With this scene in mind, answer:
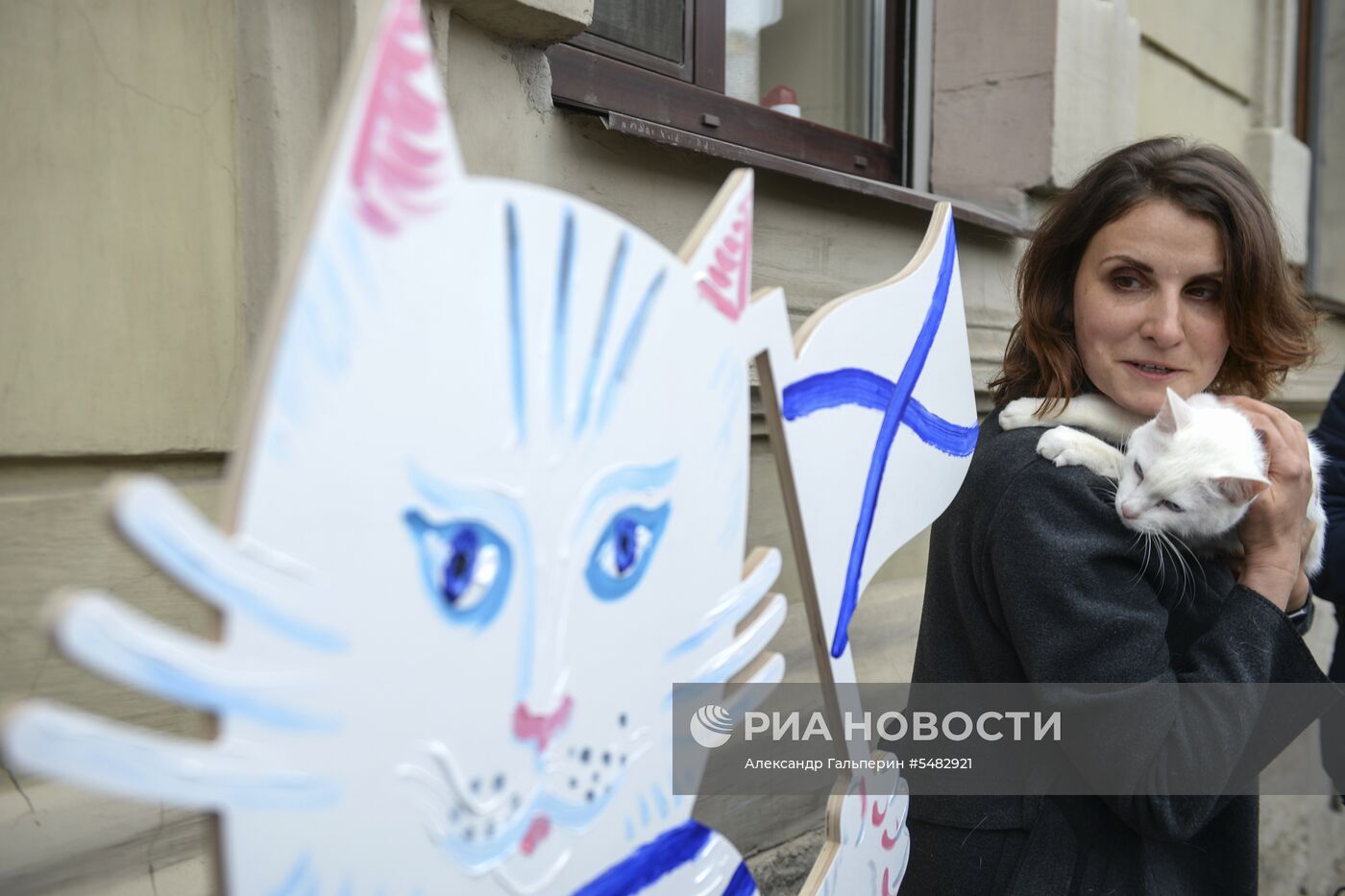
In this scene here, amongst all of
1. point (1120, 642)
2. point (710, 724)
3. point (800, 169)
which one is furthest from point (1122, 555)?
point (800, 169)

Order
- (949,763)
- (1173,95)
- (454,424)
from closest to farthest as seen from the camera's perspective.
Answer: (454,424) → (949,763) → (1173,95)

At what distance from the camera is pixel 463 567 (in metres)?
0.65

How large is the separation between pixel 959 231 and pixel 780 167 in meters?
0.90

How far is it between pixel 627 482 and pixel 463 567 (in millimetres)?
155

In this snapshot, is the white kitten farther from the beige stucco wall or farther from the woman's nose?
the beige stucco wall

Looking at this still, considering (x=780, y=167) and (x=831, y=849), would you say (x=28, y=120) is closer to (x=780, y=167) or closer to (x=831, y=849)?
(x=831, y=849)

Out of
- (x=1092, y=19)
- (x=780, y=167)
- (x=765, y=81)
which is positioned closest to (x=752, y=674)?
(x=780, y=167)

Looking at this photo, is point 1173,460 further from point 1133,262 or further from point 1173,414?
point 1133,262

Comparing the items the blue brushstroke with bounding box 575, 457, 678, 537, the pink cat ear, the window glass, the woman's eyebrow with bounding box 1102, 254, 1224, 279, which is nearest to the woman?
the woman's eyebrow with bounding box 1102, 254, 1224, 279

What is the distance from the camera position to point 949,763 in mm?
1267

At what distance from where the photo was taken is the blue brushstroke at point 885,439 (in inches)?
39.6

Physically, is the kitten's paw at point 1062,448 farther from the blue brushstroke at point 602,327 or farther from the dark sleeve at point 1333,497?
the dark sleeve at point 1333,497

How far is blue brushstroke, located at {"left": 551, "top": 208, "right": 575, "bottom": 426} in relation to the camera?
69 centimetres

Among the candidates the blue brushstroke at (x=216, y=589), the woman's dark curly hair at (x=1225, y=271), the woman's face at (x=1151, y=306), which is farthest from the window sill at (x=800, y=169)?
the blue brushstroke at (x=216, y=589)
